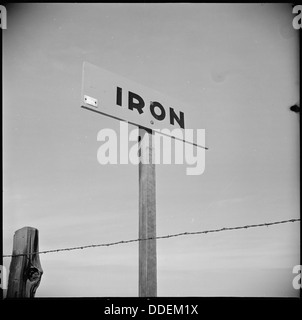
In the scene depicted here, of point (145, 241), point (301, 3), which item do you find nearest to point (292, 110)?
point (301, 3)

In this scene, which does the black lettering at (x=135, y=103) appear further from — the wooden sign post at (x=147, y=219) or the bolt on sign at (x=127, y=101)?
the wooden sign post at (x=147, y=219)

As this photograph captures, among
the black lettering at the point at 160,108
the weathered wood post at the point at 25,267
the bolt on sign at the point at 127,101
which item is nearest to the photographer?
the bolt on sign at the point at 127,101

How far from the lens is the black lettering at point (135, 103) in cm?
206

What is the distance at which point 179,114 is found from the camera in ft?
7.37

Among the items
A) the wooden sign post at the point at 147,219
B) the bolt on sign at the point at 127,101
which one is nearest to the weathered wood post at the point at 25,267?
the wooden sign post at the point at 147,219

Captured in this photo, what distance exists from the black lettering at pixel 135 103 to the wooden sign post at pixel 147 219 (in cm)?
10

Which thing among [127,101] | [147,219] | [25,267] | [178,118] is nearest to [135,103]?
[127,101]

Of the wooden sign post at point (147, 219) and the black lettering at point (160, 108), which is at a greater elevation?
the black lettering at point (160, 108)

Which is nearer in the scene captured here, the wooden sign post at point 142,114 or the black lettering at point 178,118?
the wooden sign post at point 142,114

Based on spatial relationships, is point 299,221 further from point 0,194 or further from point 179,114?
point 0,194

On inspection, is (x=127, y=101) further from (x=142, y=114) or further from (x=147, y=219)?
(x=147, y=219)

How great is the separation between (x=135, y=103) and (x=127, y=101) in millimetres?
43

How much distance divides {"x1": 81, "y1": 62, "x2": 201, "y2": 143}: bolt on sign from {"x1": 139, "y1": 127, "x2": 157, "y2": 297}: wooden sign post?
0.08 meters
